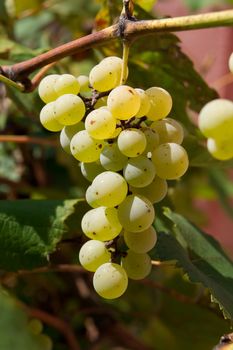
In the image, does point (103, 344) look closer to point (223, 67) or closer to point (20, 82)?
point (20, 82)

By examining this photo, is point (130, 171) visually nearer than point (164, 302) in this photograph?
Yes

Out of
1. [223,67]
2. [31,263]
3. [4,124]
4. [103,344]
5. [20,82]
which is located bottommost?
[223,67]

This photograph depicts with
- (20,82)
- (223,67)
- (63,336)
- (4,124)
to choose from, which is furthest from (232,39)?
(20,82)

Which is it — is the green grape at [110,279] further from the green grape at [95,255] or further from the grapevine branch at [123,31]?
the grapevine branch at [123,31]

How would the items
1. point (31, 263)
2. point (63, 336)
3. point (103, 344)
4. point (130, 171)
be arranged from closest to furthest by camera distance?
point (130, 171), point (31, 263), point (63, 336), point (103, 344)

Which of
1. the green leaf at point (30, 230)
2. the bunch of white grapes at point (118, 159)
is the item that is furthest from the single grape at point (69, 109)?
the green leaf at point (30, 230)

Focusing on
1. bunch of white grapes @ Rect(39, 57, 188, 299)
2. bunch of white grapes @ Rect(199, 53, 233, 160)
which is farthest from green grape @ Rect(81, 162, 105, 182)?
bunch of white grapes @ Rect(199, 53, 233, 160)

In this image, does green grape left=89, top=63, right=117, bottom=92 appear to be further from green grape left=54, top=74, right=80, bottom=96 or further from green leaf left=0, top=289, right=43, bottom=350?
green leaf left=0, top=289, right=43, bottom=350
